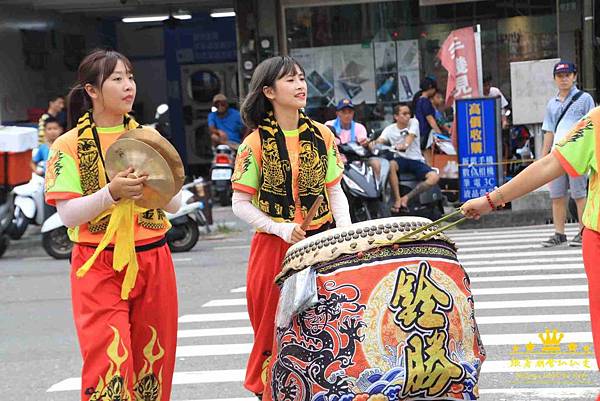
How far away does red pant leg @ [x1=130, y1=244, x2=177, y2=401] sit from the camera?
15.0 ft

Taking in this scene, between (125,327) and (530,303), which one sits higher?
(125,327)

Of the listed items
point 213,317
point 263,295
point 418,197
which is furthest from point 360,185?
point 263,295

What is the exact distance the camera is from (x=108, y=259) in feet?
14.8

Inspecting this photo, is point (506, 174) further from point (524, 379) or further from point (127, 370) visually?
point (127, 370)

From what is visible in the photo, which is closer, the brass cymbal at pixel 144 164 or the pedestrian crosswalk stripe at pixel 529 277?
the brass cymbal at pixel 144 164

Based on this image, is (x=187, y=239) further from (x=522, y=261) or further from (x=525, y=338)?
(x=525, y=338)

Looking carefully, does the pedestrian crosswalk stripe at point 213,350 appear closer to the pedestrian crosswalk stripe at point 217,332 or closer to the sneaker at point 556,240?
the pedestrian crosswalk stripe at point 217,332

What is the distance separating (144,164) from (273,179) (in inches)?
32.0

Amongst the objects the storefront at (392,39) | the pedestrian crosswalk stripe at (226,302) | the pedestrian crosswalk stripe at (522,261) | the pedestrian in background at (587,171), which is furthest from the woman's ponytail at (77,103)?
the storefront at (392,39)

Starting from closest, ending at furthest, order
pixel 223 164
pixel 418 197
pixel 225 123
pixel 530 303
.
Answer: pixel 530 303, pixel 418 197, pixel 223 164, pixel 225 123

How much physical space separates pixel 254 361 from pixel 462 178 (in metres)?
9.80

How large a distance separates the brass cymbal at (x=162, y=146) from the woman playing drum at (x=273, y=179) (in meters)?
0.61

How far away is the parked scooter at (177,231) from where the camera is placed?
12922mm

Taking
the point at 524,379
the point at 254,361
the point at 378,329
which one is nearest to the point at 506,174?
the point at 524,379
